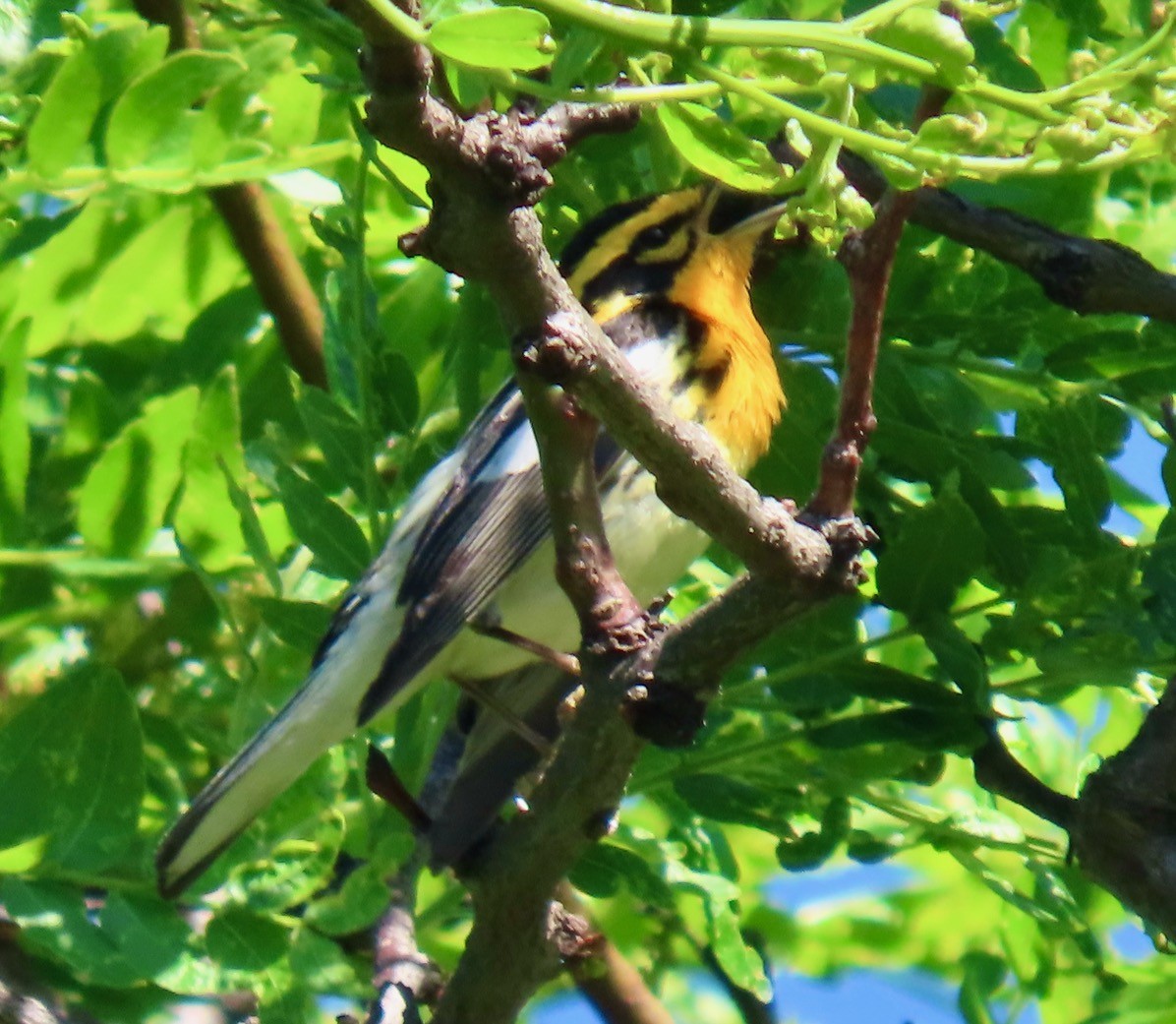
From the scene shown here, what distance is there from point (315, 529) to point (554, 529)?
968mm

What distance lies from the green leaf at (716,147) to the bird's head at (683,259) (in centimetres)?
174

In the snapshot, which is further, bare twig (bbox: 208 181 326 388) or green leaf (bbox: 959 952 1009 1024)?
bare twig (bbox: 208 181 326 388)

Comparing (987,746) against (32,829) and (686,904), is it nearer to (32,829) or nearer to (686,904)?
(686,904)

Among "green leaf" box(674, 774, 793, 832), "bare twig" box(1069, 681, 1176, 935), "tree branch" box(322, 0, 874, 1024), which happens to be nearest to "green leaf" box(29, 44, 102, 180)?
"tree branch" box(322, 0, 874, 1024)

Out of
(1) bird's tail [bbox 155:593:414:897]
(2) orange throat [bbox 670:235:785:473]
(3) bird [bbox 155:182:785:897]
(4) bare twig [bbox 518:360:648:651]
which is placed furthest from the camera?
(2) orange throat [bbox 670:235:785:473]

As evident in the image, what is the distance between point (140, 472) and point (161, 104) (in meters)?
0.54

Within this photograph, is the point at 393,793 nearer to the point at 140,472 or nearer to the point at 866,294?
the point at 140,472

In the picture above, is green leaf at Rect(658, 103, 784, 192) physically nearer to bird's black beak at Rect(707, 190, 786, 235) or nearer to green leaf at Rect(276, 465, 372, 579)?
green leaf at Rect(276, 465, 372, 579)

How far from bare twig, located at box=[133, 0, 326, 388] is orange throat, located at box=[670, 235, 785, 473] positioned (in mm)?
647

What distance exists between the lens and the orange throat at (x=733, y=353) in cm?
286

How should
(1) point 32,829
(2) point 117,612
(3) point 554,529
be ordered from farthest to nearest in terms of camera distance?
(2) point 117,612 < (1) point 32,829 < (3) point 554,529

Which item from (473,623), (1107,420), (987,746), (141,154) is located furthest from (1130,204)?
(141,154)

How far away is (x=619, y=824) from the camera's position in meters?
2.86

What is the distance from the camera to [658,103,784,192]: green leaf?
1.46 metres
